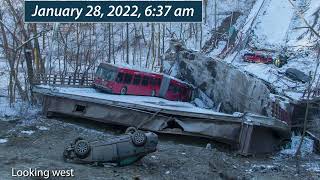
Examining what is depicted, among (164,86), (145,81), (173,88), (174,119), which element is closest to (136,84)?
(145,81)

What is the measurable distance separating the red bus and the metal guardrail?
103 cm

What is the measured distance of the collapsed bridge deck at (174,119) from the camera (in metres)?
16.9

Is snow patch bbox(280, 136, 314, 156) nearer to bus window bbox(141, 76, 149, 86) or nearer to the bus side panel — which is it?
the bus side panel

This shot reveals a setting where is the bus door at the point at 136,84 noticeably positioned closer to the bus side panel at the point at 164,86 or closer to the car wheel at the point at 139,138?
the bus side panel at the point at 164,86

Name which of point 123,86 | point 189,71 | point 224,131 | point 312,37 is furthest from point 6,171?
point 312,37

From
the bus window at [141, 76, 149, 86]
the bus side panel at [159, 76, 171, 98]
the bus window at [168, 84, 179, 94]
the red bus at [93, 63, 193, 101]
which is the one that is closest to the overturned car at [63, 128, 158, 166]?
the red bus at [93, 63, 193, 101]

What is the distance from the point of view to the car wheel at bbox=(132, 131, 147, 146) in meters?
12.7

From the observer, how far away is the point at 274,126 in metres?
→ 16.9

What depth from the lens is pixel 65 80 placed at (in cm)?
2223

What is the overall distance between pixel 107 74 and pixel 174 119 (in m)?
4.96

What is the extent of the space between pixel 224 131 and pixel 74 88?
23.4ft

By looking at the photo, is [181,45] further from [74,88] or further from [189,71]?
[74,88]

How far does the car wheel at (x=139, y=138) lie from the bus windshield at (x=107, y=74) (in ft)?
29.1

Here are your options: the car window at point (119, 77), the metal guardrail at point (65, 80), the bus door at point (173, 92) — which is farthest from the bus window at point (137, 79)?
the metal guardrail at point (65, 80)
